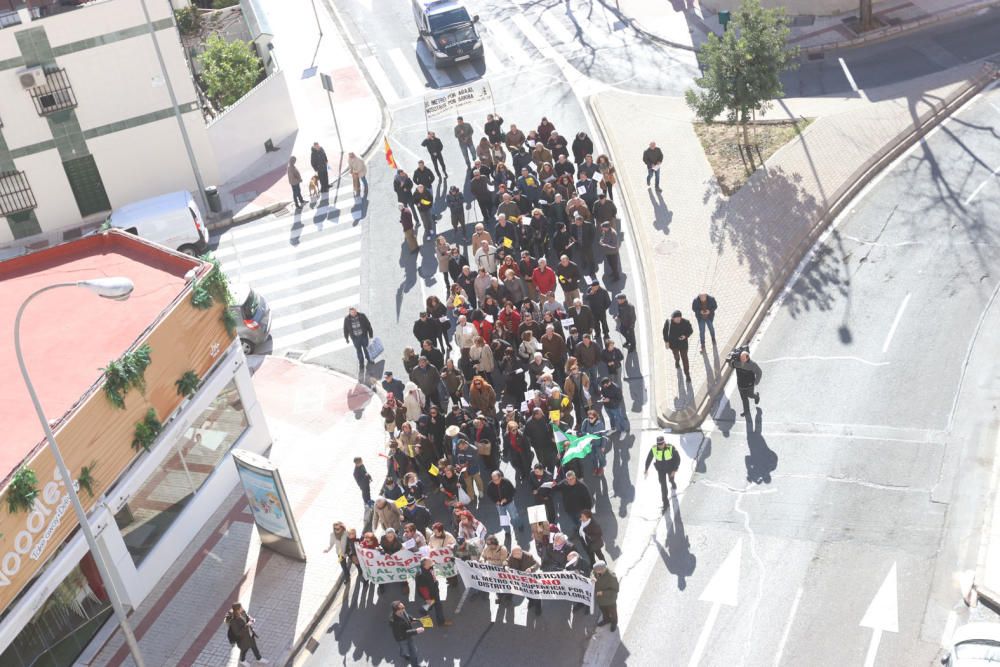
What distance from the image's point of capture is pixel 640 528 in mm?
20156

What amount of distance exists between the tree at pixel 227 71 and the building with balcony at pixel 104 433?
1521cm

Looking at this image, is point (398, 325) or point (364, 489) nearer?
point (364, 489)

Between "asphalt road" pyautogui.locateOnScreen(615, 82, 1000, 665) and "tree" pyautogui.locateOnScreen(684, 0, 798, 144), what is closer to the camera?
"asphalt road" pyautogui.locateOnScreen(615, 82, 1000, 665)

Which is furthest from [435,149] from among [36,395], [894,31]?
[36,395]

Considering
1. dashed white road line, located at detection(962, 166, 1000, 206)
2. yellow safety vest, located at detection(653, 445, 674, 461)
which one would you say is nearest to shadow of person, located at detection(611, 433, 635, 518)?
yellow safety vest, located at detection(653, 445, 674, 461)

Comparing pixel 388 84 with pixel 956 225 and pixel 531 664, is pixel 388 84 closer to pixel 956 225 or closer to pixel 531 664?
pixel 956 225

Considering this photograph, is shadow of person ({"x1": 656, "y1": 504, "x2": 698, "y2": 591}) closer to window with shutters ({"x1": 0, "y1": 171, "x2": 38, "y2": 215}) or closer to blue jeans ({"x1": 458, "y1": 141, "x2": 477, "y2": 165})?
blue jeans ({"x1": 458, "y1": 141, "x2": 477, "y2": 165})

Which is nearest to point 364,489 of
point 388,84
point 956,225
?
point 956,225

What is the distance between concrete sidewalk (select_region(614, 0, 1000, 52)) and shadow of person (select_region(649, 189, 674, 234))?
8224 millimetres

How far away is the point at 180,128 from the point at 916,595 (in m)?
24.6

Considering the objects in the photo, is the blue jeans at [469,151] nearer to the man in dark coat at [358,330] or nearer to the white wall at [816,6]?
the man in dark coat at [358,330]

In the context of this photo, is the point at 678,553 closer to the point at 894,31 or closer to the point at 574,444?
the point at 574,444

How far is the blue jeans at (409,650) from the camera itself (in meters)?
18.1

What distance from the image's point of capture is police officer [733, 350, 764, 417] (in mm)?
21500
